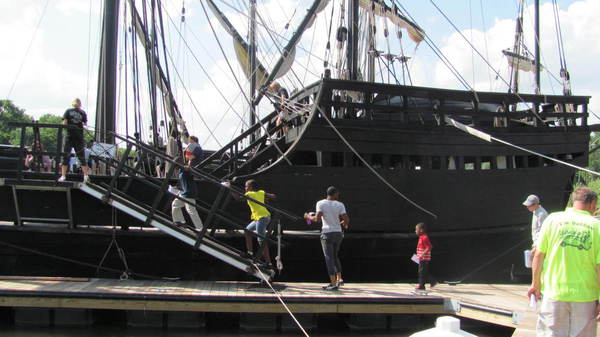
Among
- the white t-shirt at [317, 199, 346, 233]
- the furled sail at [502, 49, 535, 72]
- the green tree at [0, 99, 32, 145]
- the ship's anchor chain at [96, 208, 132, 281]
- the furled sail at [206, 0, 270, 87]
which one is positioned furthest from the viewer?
the green tree at [0, 99, 32, 145]

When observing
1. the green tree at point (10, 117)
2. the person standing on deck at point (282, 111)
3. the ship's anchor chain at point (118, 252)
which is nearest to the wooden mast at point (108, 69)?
the ship's anchor chain at point (118, 252)

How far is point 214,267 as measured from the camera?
9.16 m

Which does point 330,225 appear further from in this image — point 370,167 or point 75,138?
point 75,138

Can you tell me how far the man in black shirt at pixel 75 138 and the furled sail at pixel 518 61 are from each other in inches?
1310

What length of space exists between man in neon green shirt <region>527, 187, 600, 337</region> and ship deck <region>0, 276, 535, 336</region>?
2691 millimetres

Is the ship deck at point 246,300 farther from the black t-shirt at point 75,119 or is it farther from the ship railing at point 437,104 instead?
the ship railing at point 437,104

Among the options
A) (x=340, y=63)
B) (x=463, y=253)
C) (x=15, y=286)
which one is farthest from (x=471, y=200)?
(x=340, y=63)

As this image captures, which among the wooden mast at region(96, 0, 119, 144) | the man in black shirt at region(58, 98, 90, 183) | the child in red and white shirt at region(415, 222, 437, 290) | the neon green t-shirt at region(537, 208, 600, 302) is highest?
the wooden mast at region(96, 0, 119, 144)

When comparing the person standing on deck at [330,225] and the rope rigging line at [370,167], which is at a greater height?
the rope rigging line at [370,167]

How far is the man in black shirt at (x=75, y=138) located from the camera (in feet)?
27.5

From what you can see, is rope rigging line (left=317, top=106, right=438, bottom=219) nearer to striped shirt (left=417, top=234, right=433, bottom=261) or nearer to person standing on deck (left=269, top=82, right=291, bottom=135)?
person standing on deck (left=269, top=82, right=291, bottom=135)

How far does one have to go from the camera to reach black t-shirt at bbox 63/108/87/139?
849cm

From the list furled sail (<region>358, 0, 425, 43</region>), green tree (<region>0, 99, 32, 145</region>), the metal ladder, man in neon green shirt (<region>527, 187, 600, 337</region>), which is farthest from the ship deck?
green tree (<region>0, 99, 32, 145</region>)

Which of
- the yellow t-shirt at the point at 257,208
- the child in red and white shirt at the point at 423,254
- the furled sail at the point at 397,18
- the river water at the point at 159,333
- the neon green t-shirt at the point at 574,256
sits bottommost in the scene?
the river water at the point at 159,333
